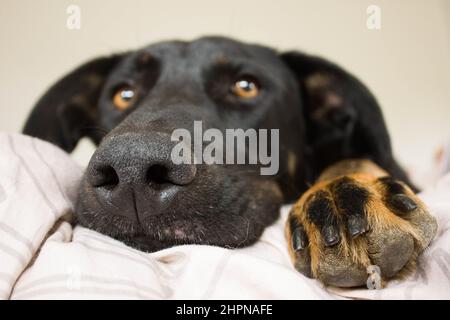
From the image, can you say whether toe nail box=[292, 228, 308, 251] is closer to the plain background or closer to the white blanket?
the white blanket

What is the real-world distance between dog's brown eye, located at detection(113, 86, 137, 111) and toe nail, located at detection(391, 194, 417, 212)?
3.67 feet

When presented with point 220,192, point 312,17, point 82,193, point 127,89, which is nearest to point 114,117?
point 127,89

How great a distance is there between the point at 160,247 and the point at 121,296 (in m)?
0.28

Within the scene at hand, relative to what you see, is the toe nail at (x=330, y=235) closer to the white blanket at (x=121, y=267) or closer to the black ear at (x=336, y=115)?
the white blanket at (x=121, y=267)

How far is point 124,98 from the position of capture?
174 centimetres

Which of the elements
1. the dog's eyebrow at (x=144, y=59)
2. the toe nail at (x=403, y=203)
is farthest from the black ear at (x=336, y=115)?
the toe nail at (x=403, y=203)

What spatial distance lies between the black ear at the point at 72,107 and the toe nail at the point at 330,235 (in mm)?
1269

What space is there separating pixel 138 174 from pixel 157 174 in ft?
0.16

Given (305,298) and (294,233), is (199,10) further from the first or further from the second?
(305,298)

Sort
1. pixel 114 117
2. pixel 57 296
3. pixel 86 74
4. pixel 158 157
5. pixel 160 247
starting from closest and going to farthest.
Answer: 1. pixel 57 296
2. pixel 158 157
3. pixel 160 247
4. pixel 114 117
5. pixel 86 74

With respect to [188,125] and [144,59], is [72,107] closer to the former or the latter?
[144,59]

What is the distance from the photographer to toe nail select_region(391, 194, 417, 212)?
90cm

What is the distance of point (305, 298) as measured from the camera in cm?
71

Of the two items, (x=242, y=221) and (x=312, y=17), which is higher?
(x=312, y=17)
